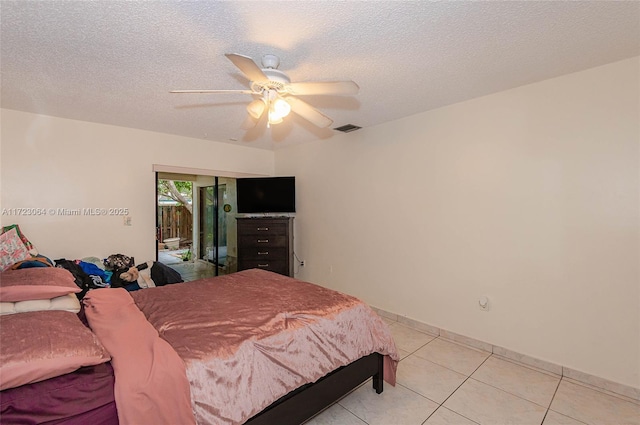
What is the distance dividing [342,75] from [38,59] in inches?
87.0

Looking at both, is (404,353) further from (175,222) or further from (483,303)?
(175,222)

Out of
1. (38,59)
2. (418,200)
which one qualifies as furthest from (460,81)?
(38,59)

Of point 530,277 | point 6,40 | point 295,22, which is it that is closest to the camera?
point 295,22

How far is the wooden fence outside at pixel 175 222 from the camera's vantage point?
4.36 meters

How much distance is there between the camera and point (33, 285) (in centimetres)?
167

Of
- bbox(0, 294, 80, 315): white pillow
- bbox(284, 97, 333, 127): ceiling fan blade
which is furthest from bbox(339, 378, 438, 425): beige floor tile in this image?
bbox(284, 97, 333, 127): ceiling fan blade

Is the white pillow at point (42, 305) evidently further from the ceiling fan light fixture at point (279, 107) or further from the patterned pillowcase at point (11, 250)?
the ceiling fan light fixture at point (279, 107)

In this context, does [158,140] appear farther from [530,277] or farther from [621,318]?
[621,318]

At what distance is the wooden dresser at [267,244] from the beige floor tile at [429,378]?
2.47m

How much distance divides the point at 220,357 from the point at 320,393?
75cm

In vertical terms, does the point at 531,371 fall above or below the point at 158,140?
below

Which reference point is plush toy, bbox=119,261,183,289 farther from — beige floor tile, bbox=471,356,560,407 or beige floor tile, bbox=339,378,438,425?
beige floor tile, bbox=471,356,560,407

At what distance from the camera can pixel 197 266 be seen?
5.27 metres

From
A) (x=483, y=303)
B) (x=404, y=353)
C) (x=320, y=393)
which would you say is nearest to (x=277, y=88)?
(x=320, y=393)
